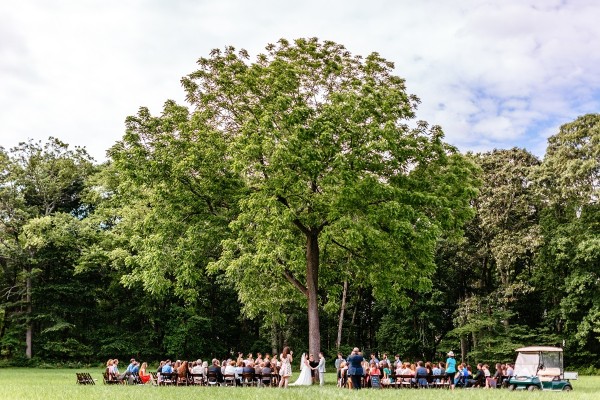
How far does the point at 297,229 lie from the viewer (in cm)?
2930

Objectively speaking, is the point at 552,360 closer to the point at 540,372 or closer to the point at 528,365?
the point at 528,365

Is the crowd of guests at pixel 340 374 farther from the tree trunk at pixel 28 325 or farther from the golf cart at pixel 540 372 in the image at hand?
the tree trunk at pixel 28 325

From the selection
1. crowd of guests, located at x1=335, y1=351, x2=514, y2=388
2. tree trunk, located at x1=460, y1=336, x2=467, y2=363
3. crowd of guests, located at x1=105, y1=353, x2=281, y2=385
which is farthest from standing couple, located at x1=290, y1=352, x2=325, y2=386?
tree trunk, located at x1=460, y1=336, x2=467, y2=363

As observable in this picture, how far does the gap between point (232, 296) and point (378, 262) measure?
30.5 m

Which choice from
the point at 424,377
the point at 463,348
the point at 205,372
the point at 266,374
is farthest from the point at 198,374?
the point at 463,348

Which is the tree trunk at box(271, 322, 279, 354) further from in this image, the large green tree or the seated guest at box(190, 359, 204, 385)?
the seated guest at box(190, 359, 204, 385)

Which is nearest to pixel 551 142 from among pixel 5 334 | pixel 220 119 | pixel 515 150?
pixel 515 150

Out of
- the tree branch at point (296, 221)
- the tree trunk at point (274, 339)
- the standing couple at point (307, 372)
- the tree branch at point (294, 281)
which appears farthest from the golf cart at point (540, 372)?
the tree trunk at point (274, 339)

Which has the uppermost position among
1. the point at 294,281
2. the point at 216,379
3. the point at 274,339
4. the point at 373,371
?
the point at 294,281

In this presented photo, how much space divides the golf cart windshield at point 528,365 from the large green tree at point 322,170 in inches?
201

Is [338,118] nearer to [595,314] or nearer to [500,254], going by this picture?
[500,254]

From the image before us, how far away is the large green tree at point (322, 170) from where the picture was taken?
24625 millimetres

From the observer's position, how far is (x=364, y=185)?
24703 mm

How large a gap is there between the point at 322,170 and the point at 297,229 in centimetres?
499
